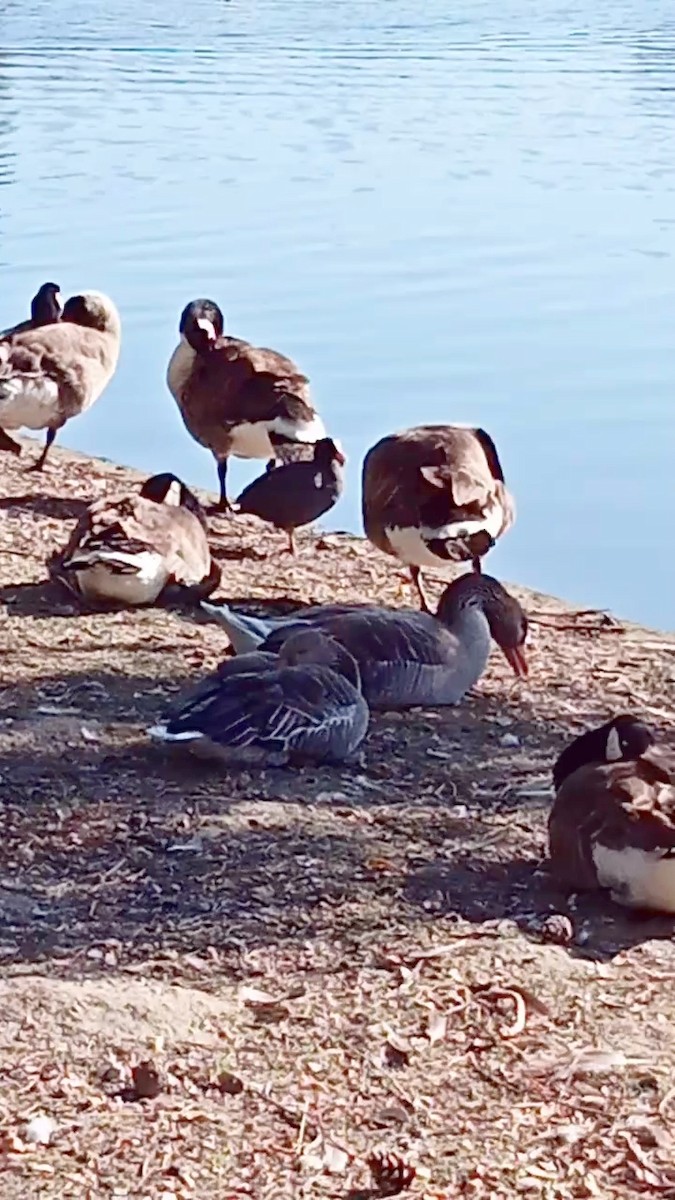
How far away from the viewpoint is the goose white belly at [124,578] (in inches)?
332

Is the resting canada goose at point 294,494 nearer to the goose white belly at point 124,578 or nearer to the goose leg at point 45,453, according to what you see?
the goose white belly at point 124,578

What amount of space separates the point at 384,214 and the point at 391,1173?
1750 cm

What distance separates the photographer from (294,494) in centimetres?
991

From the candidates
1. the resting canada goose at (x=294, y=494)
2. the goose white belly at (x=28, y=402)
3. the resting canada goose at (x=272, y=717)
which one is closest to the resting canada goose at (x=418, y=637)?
the resting canada goose at (x=272, y=717)

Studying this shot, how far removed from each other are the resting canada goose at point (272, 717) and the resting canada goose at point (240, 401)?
4260 mm

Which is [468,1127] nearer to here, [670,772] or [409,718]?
[670,772]

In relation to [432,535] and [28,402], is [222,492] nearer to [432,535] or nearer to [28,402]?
[28,402]

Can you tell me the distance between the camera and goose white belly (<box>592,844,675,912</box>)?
18.0 feet

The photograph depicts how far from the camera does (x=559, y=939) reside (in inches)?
214

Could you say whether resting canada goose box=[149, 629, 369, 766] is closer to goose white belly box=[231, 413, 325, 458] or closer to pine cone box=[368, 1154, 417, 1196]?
pine cone box=[368, 1154, 417, 1196]

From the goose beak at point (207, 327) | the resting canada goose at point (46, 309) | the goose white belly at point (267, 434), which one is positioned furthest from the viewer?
the resting canada goose at point (46, 309)

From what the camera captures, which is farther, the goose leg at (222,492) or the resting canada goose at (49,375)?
the resting canada goose at (49,375)

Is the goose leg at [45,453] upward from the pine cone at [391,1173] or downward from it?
downward

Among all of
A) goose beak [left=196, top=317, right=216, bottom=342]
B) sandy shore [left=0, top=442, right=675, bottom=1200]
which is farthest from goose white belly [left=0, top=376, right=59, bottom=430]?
sandy shore [left=0, top=442, right=675, bottom=1200]
